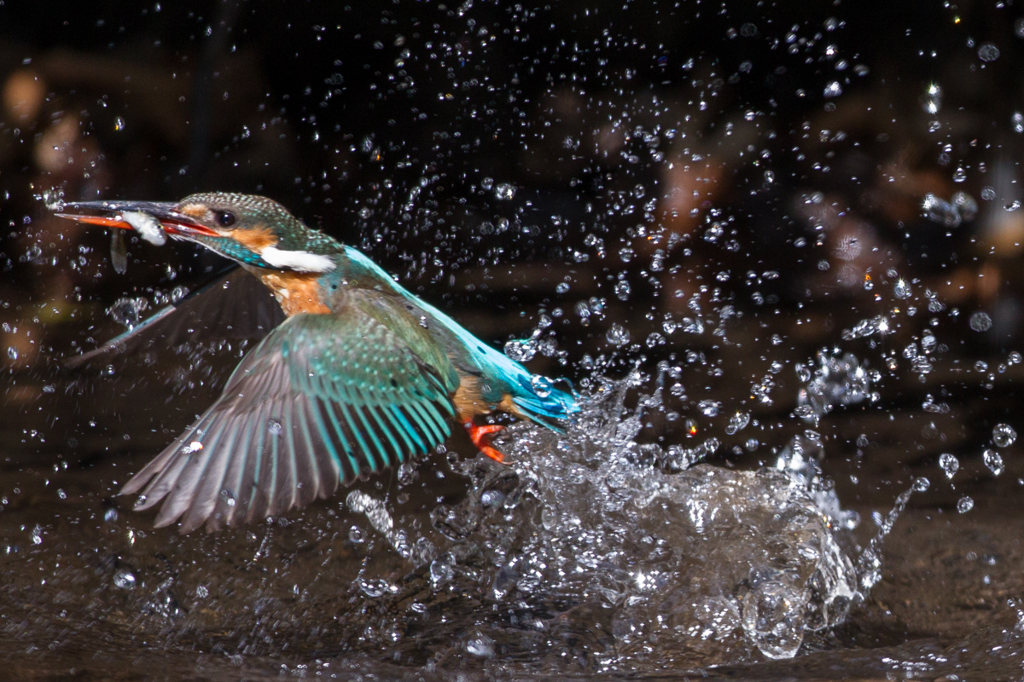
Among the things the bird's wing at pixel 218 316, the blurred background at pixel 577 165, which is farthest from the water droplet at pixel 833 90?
the bird's wing at pixel 218 316

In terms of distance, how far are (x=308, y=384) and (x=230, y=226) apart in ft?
0.85

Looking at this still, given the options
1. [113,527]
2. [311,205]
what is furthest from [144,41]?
[113,527]

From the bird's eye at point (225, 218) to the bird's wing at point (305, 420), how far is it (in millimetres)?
165

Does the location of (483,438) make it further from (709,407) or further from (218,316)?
A: (709,407)

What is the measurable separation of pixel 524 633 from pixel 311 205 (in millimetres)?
1905

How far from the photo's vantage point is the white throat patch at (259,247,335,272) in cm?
145

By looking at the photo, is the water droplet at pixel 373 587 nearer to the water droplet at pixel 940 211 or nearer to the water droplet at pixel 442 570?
the water droplet at pixel 442 570

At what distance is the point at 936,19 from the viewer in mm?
3078

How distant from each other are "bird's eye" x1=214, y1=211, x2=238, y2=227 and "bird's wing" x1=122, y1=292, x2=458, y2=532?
0.16 m

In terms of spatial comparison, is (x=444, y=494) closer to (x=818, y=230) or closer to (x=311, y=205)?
(x=311, y=205)

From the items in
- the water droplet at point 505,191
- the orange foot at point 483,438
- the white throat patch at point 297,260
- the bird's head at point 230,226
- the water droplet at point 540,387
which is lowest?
the orange foot at point 483,438

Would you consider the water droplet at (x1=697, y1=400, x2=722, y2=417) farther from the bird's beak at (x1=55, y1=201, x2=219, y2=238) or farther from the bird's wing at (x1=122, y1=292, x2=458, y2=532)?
the bird's beak at (x1=55, y1=201, x2=219, y2=238)

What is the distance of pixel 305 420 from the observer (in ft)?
4.37

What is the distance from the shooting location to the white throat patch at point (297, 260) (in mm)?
1445
